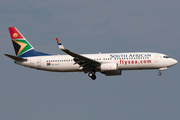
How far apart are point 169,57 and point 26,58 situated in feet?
72.5

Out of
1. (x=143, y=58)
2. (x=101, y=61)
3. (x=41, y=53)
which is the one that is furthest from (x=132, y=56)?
(x=41, y=53)

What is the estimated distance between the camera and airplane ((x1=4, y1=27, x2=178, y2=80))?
4275cm

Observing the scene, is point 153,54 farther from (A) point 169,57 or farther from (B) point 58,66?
(B) point 58,66

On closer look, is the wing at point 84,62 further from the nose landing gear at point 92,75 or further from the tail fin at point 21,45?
the tail fin at point 21,45

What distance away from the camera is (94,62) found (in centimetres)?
4247

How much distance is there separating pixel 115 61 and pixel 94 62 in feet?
10.4

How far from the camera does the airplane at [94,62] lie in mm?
42753

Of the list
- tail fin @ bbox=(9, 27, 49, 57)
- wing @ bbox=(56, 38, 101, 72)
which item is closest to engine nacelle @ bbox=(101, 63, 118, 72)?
wing @ bbox=(56, 38, 101, 72)

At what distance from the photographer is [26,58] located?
153 ft

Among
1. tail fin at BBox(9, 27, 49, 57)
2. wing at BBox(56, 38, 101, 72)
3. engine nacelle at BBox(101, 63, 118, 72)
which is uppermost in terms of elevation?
tail fin at BBox(9, 27, 49, 57)

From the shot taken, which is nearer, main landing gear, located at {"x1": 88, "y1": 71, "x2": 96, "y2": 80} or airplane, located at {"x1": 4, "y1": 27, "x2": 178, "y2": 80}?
airplane, located at {"x1": 4, "y1": 27, "x2": 178, "y2": 80}

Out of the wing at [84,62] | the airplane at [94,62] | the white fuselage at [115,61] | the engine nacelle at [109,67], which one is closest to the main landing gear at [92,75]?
the airplane at [94,62]

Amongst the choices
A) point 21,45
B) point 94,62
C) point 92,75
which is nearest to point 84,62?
point 94,62

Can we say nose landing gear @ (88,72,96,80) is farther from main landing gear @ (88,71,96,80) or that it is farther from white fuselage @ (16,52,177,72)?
white fuselage @ (16,52,177,72)
